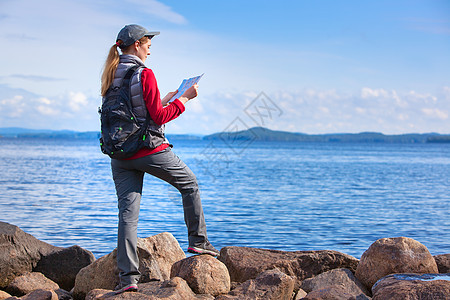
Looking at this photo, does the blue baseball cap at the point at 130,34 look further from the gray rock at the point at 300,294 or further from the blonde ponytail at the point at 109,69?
the gray rock at the point at 300,294

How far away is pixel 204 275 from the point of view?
5375 millimetres

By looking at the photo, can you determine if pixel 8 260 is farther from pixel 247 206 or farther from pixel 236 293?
pixel 247 206

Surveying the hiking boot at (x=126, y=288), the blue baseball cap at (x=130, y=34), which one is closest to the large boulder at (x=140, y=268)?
the hiking boot at (x=126, y=288)

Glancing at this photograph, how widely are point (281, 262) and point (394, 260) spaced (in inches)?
55.0

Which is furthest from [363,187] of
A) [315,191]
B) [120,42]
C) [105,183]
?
[120,42]

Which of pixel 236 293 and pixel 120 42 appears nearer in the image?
pixel 120 42

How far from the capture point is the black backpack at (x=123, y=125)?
14.8 feet

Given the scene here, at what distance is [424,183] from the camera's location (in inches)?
1425

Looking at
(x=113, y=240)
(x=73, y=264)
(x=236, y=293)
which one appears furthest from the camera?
(x=113, y=240)

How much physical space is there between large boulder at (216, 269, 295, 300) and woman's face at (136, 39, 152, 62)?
2522mm

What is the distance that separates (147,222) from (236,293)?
10.3 metres

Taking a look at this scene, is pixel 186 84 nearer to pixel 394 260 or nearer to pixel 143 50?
pixel 143 50

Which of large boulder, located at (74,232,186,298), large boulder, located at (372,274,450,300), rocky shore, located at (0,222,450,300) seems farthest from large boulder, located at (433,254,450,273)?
large boulder, located at (74,232,186,298)

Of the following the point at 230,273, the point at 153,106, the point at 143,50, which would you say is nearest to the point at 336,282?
the point at 230,273
